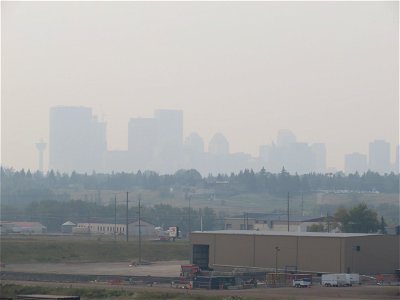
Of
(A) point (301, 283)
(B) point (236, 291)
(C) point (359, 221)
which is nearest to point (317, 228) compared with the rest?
(C) point (359, 221)

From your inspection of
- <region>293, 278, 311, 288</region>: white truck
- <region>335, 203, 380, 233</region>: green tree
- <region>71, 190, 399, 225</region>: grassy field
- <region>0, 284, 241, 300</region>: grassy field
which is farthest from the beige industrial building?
<region>71, 190, 399, 225</region>: grassy field

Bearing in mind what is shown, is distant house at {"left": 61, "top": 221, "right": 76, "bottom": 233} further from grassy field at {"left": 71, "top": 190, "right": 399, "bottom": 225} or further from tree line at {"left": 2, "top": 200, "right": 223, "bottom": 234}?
grassy field at {"left": 71, "top": 190, "right": 399, "bottom": 225}

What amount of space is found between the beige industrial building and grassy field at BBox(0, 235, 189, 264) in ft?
31.7

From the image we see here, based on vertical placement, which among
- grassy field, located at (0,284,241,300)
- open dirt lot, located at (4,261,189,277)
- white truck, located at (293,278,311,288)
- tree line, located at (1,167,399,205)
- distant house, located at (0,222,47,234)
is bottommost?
grassy field, located at (0,284,241,300)

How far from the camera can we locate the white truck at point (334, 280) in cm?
4719

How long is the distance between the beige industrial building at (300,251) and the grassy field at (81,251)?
9.66 m

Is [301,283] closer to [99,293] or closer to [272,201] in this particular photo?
[99,293]

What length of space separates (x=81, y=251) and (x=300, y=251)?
58.9ft

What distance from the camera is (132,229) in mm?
99375

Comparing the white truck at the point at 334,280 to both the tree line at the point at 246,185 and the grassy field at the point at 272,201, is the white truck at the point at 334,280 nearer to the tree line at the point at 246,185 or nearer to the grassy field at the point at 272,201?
the grassy field at the point at 272,201

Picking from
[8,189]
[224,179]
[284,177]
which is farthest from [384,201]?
[8,189]

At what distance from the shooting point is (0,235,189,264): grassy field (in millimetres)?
62875

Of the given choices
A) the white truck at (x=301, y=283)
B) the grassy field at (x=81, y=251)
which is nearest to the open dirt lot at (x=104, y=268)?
the grassy field at (x=81, y=251)

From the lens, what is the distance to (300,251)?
53094 millimetres
